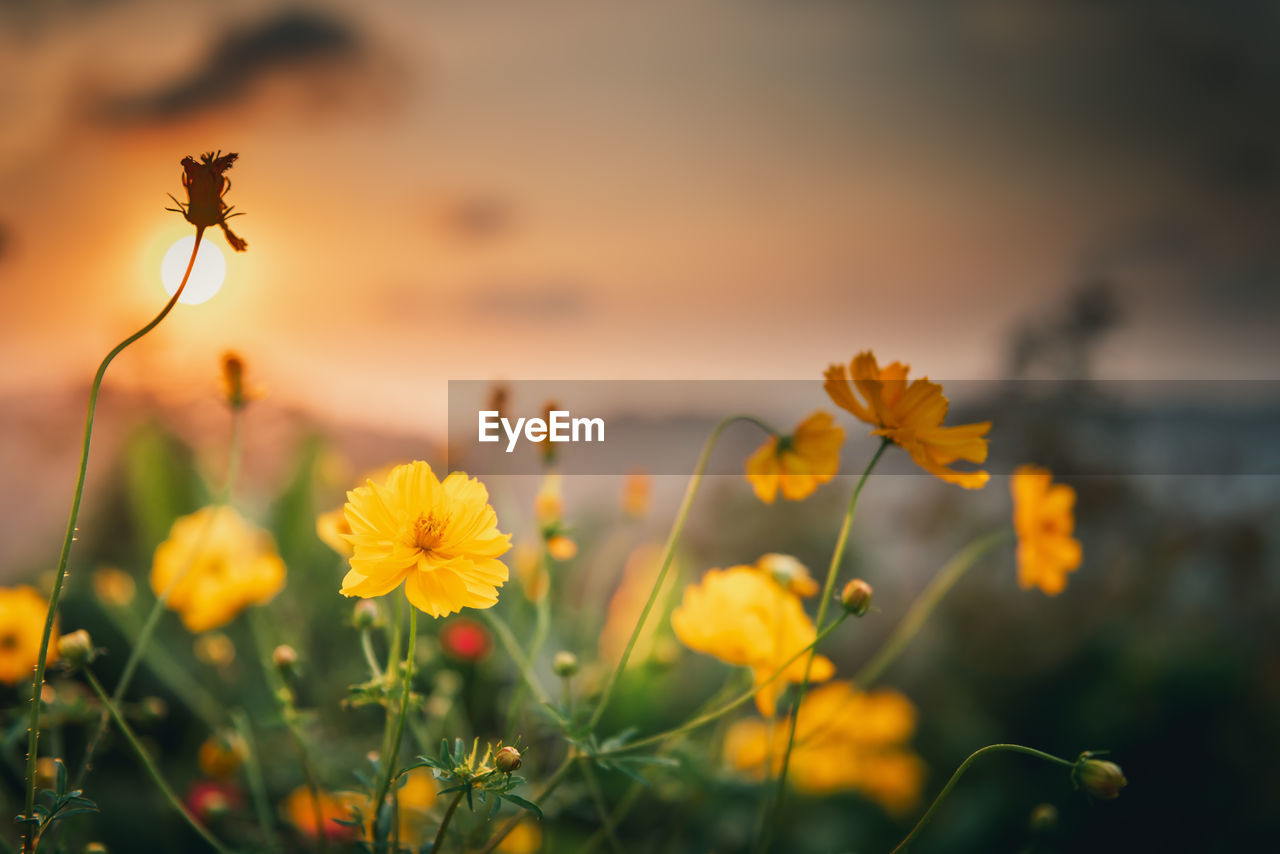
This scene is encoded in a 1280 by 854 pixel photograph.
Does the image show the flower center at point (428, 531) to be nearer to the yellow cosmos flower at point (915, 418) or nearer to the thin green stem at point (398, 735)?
the thin green stem at point (398, 735)

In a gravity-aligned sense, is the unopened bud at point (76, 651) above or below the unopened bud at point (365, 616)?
below

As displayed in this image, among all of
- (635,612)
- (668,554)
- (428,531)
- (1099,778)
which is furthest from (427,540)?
(635,612)

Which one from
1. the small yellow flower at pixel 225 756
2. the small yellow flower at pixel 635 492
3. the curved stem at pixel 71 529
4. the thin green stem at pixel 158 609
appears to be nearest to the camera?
the curved stem at pixel 71 529

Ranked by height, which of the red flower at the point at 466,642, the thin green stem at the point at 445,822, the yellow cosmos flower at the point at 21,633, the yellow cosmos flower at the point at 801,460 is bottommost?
the red flower at the point at 466,642

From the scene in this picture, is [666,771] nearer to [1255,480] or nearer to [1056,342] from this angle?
[1056,342]

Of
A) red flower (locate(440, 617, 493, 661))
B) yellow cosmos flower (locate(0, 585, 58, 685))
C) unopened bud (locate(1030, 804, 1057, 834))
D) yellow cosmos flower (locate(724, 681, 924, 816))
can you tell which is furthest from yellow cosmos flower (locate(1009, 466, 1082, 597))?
yellow cosmos flower (locate(0, 585, 58, 685))

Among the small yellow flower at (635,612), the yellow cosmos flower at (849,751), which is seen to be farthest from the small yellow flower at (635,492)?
the yellow cosmos flower at (849,751)
